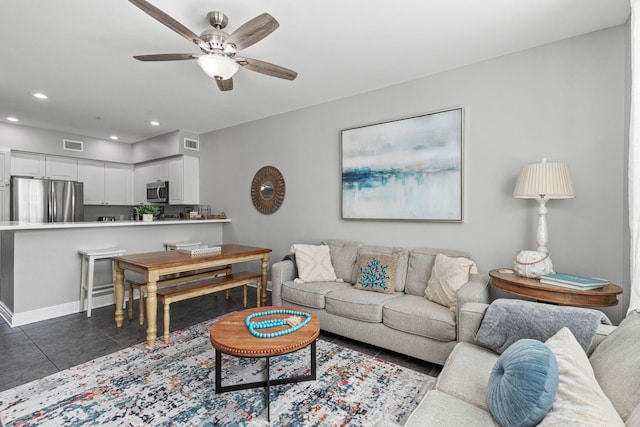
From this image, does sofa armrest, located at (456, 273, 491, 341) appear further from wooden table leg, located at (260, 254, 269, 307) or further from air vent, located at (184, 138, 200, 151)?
air vent, located at (184, 138, 200, 151)

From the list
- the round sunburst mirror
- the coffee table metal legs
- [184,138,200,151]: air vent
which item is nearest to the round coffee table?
the coffee table metal legs

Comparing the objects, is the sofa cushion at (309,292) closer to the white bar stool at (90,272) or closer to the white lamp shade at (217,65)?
the white lamp shade at (217,65)

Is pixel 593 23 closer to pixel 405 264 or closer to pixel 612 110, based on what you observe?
pixel 612 110

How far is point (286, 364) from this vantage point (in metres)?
2.43

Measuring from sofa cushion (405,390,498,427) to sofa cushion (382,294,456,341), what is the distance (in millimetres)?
973

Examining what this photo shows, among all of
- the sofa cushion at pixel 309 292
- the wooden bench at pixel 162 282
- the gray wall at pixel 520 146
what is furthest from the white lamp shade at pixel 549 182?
the wooden bench at pixel 162 282

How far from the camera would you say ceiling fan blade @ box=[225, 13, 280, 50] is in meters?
1.81

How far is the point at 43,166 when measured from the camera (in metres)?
5.33

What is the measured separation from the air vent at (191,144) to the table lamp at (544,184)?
201 inches

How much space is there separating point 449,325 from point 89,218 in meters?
6.78

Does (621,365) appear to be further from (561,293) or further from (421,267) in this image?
(421,267)

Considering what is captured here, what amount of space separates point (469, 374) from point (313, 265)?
2.06m

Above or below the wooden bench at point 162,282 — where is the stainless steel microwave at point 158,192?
above

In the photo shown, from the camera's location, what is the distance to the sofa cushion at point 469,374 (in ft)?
4.54
